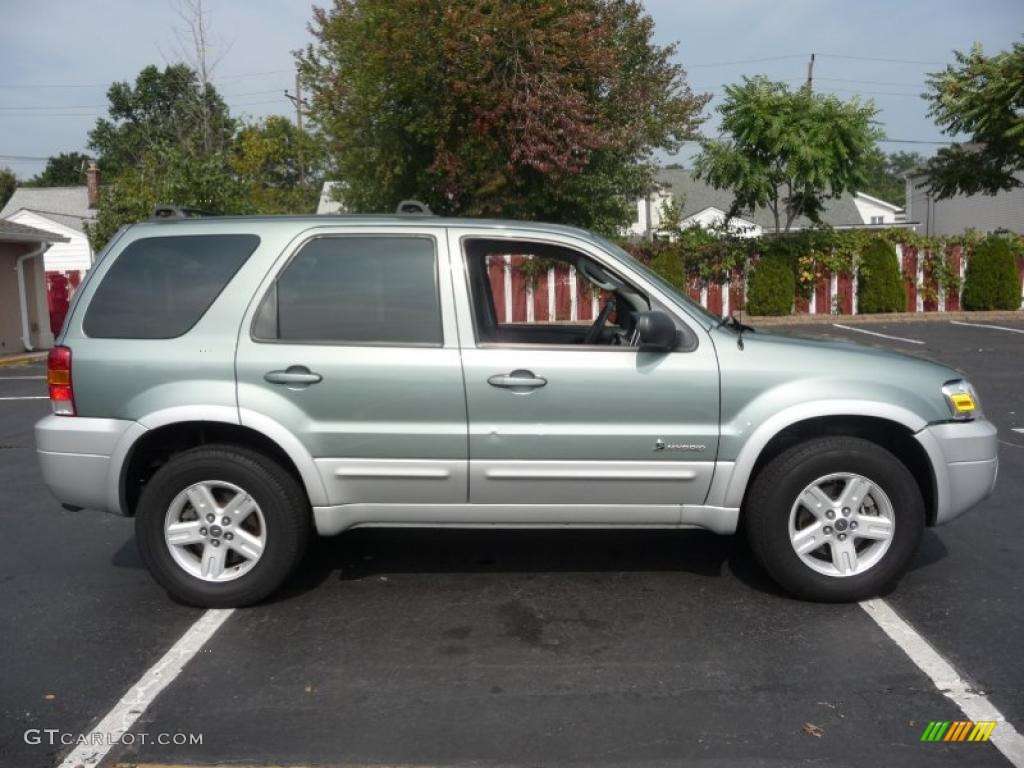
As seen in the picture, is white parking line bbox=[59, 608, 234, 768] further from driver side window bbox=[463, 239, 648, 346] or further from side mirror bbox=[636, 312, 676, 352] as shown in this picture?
side mirror bbox=[636, 312, 676, 352]

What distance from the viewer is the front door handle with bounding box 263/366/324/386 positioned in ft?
14.7

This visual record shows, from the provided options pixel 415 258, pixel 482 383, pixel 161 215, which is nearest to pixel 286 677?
pixel 482 383

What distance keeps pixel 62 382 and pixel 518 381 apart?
2.20 m

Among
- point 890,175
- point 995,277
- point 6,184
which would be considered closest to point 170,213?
point 995,277

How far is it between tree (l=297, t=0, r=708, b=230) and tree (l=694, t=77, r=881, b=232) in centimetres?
233

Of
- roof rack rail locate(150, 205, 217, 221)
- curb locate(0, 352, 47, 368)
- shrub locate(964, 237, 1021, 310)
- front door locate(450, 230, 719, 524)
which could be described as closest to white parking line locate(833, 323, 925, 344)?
shrub locate(964, 237, 1021, 310)

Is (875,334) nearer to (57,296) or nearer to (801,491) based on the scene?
(801,491)

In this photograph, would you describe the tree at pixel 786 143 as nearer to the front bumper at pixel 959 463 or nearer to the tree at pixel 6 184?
the front bumper at pixel 959 463

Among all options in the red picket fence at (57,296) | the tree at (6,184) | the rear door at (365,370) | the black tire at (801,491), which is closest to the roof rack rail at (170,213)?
the rear door at (365,370)

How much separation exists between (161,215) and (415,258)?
1.48 m

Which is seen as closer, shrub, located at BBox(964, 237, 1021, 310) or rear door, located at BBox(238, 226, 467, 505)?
rear door, located at BBox(238, 226, 467, 505)

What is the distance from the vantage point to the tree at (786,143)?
21.2m

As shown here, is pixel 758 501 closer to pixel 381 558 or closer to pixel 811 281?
pixel 381 558

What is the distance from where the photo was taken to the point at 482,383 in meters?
4.47
